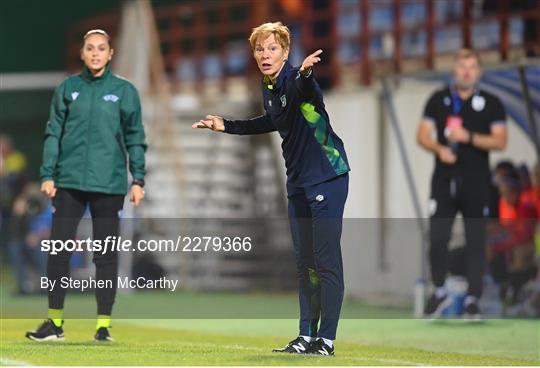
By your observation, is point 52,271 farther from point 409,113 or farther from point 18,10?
point 18,10

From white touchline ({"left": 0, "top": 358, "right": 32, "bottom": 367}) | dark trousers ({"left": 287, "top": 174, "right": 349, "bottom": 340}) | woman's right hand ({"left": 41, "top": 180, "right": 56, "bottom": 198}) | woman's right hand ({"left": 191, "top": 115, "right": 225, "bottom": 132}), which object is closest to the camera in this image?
white touchline ({"left": 0, "top": 358, "right": 32, "bottom": 367})

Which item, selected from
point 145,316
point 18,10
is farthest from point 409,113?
point 18,10

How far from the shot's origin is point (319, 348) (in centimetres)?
873

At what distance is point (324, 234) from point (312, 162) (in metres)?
0.41

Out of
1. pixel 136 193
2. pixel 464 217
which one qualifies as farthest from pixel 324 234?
pixel 464 217

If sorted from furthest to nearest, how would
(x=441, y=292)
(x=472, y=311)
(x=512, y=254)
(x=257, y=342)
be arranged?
(x=512, y=254) < (x=441, y=292) < (x=472, y=311) < (x=257, y=342)

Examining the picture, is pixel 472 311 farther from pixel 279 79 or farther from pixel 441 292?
pixel 279 79

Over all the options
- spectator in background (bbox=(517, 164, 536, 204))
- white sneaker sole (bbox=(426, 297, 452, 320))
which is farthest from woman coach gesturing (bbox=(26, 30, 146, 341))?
spectator in background (bbox=(517, 164, 536, 204))

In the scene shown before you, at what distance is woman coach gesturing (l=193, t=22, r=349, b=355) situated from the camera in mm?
8578

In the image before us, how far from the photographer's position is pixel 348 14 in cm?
1989

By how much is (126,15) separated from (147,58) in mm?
772

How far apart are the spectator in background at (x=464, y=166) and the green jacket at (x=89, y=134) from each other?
4.07m

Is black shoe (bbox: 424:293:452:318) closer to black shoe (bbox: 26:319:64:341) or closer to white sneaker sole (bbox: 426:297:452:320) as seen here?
white sneaker sole (bbox: 426:297:452:320)

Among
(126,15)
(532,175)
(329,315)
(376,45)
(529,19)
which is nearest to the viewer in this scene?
(329,315)
